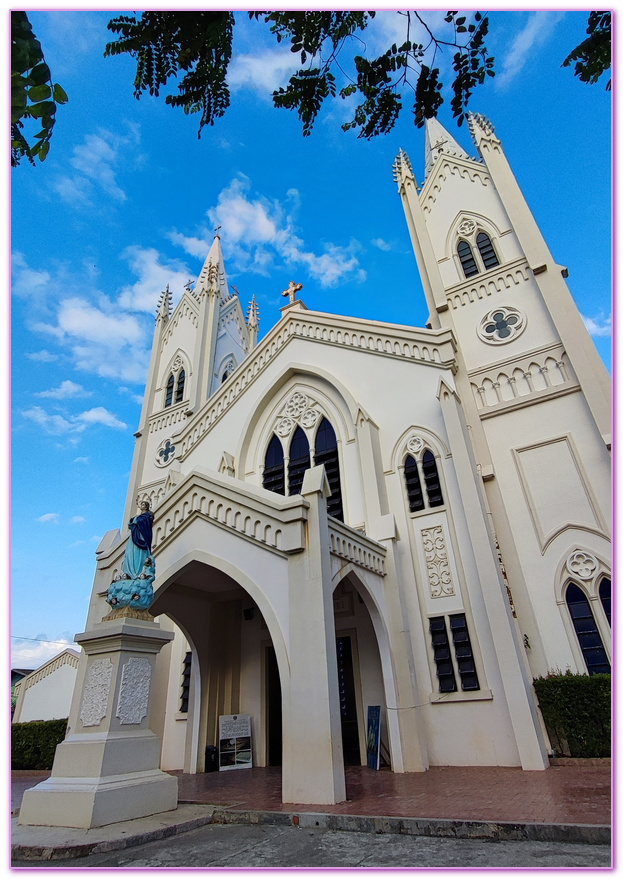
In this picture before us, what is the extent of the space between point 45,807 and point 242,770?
579cm

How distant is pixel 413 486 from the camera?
12.1 metres

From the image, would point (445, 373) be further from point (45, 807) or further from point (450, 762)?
point (45, 807)

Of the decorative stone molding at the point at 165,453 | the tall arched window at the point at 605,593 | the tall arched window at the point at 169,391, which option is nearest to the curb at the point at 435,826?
the tall arched window at the point at 605,593

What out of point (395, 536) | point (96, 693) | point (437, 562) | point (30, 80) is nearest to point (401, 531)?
point (395, 536)

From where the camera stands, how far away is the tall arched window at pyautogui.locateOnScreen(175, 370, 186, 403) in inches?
903

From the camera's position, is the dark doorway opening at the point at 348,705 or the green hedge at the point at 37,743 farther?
the green hedge at the point at 37,743

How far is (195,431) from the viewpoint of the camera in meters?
16.7

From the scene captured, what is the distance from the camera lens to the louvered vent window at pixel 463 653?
9797 mm

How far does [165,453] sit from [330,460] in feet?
32.6

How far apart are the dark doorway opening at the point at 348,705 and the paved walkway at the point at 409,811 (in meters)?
2.44

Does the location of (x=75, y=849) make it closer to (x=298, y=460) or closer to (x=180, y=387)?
(x=298, y=460)

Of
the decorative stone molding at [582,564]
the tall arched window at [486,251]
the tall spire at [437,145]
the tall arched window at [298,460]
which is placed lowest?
the decorative stone molding at [582,564]

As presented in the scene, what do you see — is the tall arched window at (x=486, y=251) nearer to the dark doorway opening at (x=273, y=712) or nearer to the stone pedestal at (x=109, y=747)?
the dark doorway opening at (x=273, y=712)

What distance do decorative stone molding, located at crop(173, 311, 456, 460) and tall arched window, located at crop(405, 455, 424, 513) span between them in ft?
9.26
